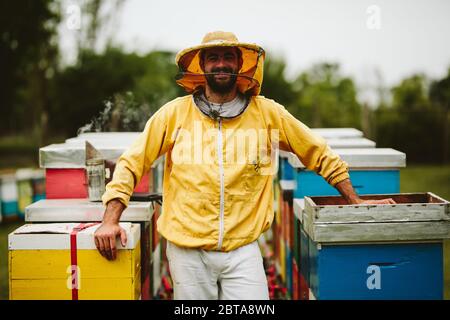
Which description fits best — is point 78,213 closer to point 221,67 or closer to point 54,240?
point 54,240

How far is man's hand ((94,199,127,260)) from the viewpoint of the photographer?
9.62 ft

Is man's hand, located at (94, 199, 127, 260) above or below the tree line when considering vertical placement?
below

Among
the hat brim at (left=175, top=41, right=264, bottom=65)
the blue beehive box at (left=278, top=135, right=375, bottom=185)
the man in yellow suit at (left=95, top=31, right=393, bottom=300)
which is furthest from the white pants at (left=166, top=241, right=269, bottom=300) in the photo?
the blue beehive box at (left=278, top=135, right=375, bottom=185)

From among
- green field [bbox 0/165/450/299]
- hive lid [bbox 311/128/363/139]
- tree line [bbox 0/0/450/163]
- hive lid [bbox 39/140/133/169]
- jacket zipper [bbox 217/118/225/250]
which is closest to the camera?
jacket zipper [bbox 217/118/225/250]

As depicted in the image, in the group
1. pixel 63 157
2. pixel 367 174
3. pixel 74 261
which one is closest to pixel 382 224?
pixel 367 174

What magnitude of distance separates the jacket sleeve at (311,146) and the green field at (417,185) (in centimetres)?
367

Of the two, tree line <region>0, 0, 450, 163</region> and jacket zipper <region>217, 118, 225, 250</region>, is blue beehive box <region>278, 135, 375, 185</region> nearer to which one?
jacket zipper <region>217, 118, 225, 250</region>

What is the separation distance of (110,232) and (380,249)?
59.3 inches

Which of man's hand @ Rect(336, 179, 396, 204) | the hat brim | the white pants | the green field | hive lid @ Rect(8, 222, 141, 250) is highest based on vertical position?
the hat brim

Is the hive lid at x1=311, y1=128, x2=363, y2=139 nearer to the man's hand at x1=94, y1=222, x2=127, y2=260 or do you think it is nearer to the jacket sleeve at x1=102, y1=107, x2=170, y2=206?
the jacket sleeve at x1=102, y1=107, x2=170, y2=206

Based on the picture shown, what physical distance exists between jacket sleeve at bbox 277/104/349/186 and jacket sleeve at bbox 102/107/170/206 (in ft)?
2.27

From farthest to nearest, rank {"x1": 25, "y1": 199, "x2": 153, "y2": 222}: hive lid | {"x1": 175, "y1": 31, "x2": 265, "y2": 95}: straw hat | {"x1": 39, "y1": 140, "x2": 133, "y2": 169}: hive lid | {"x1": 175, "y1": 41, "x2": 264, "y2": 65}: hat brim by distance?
{"x1": 39, "y1": 140, "x2": 133, "y2": 169}: hive lid < {"x1": 25, "y1": 199, "x2": 153, "y2": 222}: hive lid < {"x1": 175, "y1": 31, "x2": 265, "y2": 95}: straw hat < {"x1": 175, "y1": 41, "x2": 264, "y2": 65}: hat brim

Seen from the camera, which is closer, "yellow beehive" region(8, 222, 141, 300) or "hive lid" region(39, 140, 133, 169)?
"yellow beehive" region(8, 222, 141, 300)
